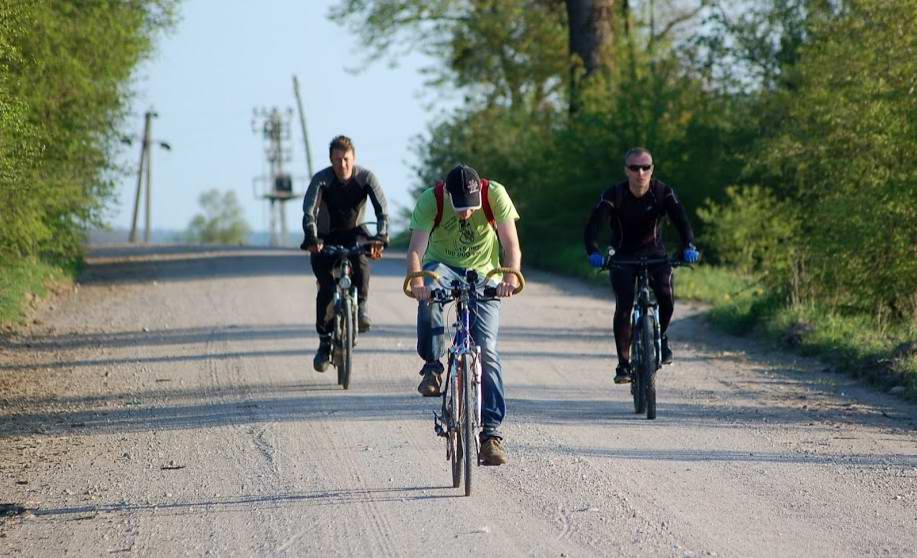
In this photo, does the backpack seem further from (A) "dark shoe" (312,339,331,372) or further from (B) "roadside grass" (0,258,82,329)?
(B) "roadside grass" (0,258,82,329)

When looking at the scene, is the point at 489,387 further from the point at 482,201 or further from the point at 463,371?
the point at 482,201

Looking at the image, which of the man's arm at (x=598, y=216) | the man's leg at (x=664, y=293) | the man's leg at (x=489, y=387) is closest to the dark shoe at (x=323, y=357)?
the man's arm at (x=598, y=216)

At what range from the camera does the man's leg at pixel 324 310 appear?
12.7m

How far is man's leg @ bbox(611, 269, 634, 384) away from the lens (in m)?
11.3

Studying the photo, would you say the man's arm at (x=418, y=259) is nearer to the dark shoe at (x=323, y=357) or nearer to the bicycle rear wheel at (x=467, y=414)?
the bicycle rear wheel at (x=467, y=414)

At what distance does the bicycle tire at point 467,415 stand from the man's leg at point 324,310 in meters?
4.80

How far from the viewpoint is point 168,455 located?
945 cm

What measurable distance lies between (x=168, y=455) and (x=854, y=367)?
7.07 metres

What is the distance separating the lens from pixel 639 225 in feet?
36.2

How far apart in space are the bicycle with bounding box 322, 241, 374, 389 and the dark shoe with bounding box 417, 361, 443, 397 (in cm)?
371

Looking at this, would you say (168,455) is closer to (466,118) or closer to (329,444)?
(329,444)

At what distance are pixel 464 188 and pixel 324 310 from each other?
15.9 ft

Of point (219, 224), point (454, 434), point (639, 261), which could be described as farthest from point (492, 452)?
point (219, 224)

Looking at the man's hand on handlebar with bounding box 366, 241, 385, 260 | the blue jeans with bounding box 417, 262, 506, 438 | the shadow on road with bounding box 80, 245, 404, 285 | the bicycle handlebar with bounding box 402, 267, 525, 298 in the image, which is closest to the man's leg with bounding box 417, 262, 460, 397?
the blue jeans with bounding box 417, 262, 506, 438
